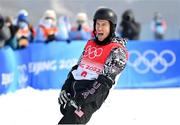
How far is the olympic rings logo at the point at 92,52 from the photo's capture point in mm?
5836

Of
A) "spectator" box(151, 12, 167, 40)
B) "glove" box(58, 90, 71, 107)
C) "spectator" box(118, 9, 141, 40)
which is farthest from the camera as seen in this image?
"spectator" box(151, 12, 167, 40)

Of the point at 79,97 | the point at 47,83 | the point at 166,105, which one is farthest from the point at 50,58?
the point at 79,97

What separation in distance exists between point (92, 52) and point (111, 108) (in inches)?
183

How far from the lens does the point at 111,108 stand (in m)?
10.4

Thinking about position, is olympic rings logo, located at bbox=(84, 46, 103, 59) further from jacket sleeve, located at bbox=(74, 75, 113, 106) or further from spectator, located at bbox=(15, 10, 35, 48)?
spectator, located at bbox=(15, 10, 35, 48)

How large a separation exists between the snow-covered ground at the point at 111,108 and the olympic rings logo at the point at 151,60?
1444 mm

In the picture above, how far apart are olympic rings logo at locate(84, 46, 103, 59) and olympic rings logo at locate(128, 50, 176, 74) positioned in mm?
9343

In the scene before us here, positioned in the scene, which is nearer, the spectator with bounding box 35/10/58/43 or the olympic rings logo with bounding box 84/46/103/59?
the olympic rings logo with bounding box 84/46/103/59

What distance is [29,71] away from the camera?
1398cm

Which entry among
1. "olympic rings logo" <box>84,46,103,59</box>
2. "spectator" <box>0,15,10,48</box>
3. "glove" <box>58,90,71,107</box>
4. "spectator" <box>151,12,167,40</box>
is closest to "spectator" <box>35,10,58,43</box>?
"spectator" <box>0,15,10,48</box>

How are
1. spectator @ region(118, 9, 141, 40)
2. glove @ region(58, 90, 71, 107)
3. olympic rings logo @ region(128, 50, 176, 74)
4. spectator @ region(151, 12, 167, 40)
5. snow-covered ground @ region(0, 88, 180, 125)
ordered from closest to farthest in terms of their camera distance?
glove @ region(58, 90, 71, 107) → snow-covered ground @ region(0, 88, 180, 125) → olympic rings logo @ region(128, 50, 176, 74) → spectator @ region(118, 9, 141, 40) → spectator @ region(151, 12, 167, 40)

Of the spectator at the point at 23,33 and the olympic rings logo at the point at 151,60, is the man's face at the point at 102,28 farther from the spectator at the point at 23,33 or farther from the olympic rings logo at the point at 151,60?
the olympic rings logo at the point at 151,60

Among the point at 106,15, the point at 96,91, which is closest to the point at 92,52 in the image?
the point at 106,15

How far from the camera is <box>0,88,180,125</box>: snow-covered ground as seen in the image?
880 centimetres
